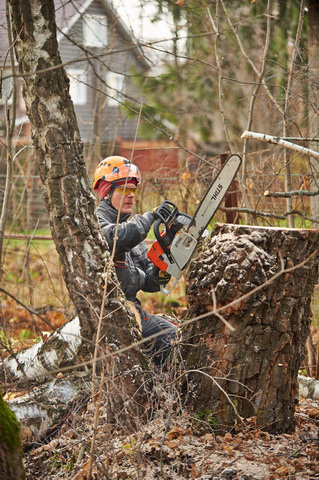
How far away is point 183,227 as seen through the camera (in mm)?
4184

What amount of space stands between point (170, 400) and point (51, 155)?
154 cm

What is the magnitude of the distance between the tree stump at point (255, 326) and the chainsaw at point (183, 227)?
0.73m

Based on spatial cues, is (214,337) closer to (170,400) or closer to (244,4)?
(170,400)

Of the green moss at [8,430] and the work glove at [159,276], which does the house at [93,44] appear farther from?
the green moss at [8,430]

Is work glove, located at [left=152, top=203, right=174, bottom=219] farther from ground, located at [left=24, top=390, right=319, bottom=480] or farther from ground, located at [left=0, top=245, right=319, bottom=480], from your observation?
ground, located at [left=24, top=390, right=319, bottom=480]

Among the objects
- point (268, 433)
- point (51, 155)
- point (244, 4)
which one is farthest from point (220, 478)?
point (244, 4)

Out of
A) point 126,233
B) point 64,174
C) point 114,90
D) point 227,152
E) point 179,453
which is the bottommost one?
point 179,453

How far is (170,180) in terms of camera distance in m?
6.77

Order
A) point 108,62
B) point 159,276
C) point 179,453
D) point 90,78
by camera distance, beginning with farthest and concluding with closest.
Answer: point 90,78 < point 108,62 < point 159,276 < point 179,453

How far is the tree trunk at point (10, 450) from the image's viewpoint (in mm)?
2301

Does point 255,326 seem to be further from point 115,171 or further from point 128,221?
point 115,171

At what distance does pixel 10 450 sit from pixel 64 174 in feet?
4.97

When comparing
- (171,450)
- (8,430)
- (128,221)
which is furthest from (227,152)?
(8,430)

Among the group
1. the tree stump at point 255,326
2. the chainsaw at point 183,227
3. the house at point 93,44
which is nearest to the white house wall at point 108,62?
the house at point 93,44
